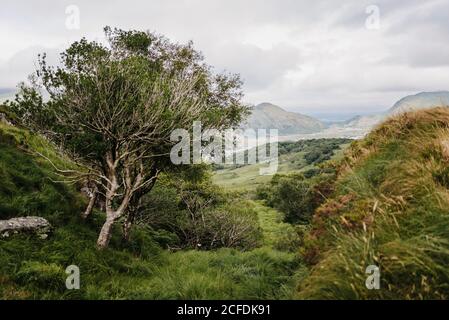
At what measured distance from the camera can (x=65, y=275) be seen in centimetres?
976

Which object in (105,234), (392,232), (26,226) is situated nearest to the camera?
(392,232)

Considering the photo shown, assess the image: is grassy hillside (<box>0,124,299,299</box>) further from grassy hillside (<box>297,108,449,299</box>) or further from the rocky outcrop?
grassy hillside (<box>297,108,449,299</box>)

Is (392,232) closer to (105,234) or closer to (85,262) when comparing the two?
(85,262)

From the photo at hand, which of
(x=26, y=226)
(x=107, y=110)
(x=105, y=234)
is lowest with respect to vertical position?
(x=105, y=234)

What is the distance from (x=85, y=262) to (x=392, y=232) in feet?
30.4

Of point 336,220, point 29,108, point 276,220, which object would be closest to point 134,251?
point 29,108

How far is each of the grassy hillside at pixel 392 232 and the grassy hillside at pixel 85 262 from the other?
162cm

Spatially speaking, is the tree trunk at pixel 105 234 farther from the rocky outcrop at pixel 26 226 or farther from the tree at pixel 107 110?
the rocky outcrop at pixel 26 226

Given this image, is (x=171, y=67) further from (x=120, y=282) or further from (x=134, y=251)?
(x=120, y=282)

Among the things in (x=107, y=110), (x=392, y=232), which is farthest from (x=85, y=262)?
(x=392, y=232)

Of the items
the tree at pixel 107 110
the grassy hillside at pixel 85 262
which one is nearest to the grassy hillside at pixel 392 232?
the grassy hillside at pixel 85 262

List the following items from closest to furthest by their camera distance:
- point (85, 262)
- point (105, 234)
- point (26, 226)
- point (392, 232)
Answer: point (392, 232), point (85, 262), point (26, 226), point (105, 234)

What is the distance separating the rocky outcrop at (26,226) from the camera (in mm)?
11352

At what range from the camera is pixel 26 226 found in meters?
11.9
